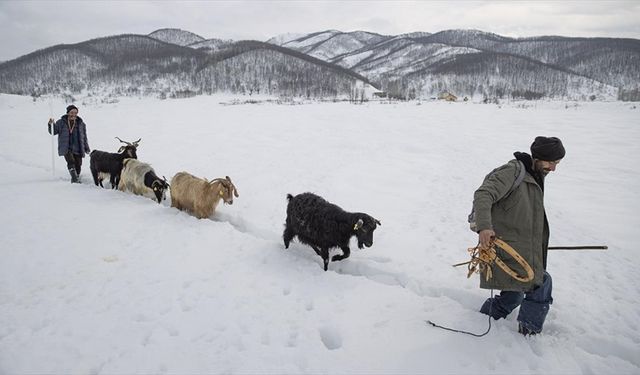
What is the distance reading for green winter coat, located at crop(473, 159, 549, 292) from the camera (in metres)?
3.21

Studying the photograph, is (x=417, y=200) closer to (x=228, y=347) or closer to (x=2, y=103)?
(x=228, y=347)

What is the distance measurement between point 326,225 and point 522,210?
290 centimetres

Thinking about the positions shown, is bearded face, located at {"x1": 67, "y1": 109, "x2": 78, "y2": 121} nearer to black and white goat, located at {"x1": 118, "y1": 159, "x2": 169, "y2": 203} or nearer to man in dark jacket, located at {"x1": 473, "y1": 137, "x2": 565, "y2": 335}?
black and white goat, located at {"x1": 118, "y1": 159, "x2": 169, "y2": 203}

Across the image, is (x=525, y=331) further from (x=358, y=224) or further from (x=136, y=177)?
(x=136, y=177)

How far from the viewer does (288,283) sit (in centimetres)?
504

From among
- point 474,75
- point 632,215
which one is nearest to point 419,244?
point 632,215

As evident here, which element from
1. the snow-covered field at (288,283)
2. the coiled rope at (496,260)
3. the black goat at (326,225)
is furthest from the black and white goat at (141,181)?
the coiled rope at (496,260)

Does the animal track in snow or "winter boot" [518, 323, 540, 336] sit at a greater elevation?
"winter boot" [518, 323, 540, 336]

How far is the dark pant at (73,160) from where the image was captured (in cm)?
973

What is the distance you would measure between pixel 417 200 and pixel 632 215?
16.2 feet

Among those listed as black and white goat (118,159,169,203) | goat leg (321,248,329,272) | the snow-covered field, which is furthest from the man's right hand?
black and white goat (118,159,169,203)

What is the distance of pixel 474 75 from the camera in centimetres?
12544

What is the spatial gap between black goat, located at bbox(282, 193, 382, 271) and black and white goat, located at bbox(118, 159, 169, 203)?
435 cm

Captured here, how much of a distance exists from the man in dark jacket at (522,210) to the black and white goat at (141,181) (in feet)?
25.3
